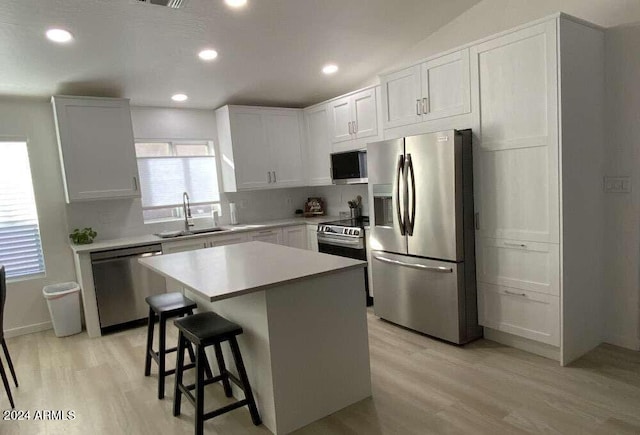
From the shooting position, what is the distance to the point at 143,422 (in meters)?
2.46

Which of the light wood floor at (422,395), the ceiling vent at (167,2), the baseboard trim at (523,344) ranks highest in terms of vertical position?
the ceiling vent at (167,2)

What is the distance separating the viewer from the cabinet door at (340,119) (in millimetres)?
4645

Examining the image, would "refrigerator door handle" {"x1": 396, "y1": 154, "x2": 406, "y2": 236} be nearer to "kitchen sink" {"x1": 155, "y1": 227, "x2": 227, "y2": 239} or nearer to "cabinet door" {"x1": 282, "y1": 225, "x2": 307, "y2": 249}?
"cabinet door" {"x1": 282, "y1": 225, "x2": 307, "y2": 249}

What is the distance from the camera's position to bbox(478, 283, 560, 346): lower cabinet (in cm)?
282

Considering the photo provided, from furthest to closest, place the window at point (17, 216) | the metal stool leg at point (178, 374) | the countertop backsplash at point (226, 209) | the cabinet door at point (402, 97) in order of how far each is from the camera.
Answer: the countertop backsplash at point (226, 209)
the window at point (17, 216)
the cabinet door at point (402, 97)
the metal stool leg at point (178, 374)

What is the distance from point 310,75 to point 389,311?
274 centimetres

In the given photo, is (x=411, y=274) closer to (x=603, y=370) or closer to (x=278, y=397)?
(x=603, y=370)

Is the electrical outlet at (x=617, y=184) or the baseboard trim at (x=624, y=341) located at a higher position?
the electrical outlet at (x=617, y=184)

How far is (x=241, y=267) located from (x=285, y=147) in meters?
3.03

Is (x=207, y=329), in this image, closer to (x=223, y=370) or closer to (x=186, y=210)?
(x=223, y=370)

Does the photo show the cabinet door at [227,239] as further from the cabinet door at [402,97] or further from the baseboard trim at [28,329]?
the cabinet door at [402,97]

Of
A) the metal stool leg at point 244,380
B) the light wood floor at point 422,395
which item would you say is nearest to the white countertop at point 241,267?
the metal stool leg at point 244,380

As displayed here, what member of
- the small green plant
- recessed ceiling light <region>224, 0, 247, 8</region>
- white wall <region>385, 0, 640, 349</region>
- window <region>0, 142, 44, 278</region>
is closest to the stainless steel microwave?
recessed ceiling light <region>224, 0, 247, 8</region>

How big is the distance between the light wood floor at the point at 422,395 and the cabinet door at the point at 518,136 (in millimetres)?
942
